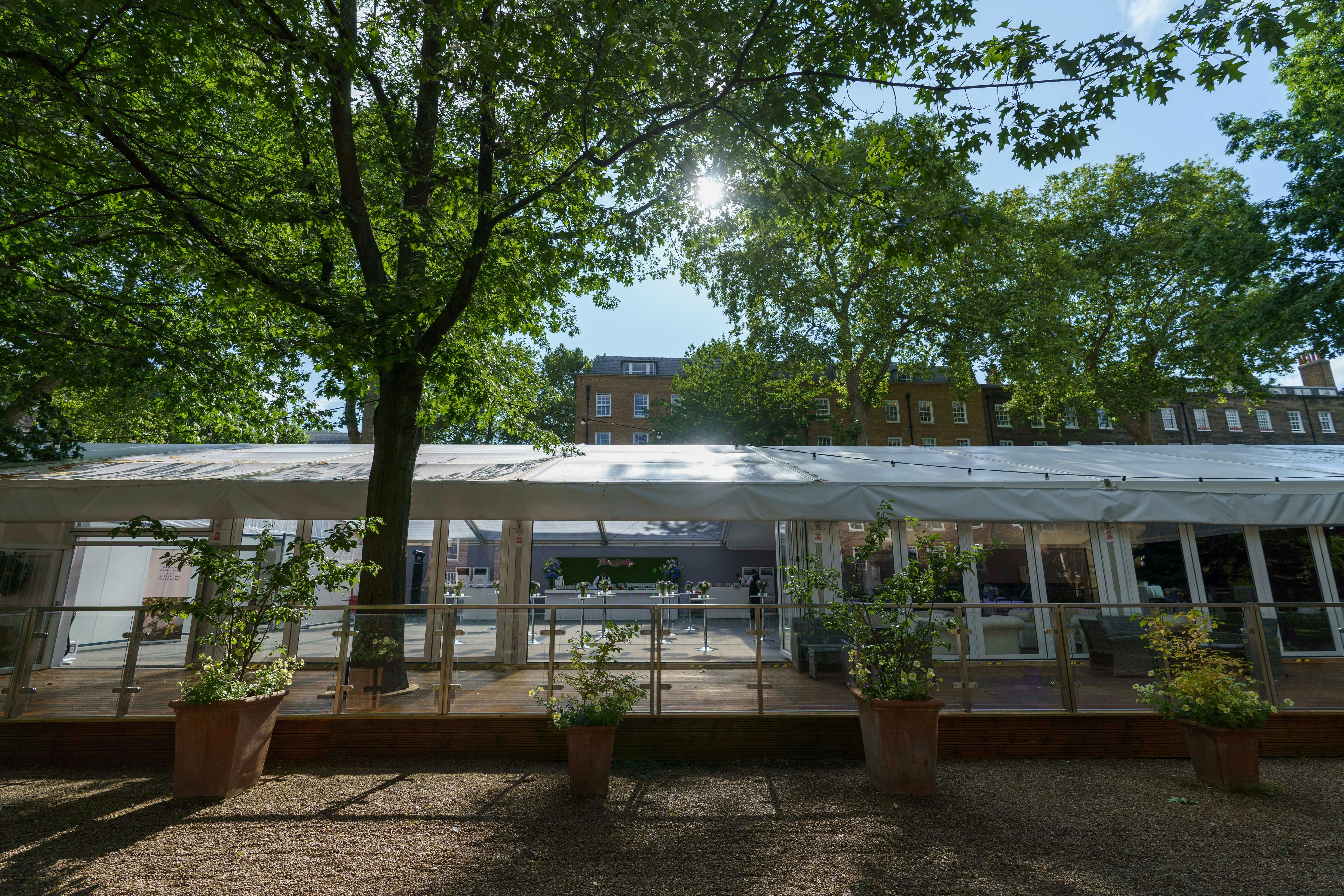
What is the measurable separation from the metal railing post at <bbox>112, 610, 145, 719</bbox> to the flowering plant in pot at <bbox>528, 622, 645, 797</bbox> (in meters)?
3.88

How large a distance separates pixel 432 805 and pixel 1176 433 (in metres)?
54.0

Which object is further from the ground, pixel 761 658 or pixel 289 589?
pixel 289 589

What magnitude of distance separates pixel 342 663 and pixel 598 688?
257 centimetres

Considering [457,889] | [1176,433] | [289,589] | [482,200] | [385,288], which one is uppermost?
[1176,433]

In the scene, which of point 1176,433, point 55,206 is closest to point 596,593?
point 55,206

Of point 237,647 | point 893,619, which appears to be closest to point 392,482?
point 237,647

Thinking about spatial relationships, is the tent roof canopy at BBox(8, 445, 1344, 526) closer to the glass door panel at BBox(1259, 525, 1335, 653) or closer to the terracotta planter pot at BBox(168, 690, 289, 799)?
the glass door panel at BBox(1259, 525, 1335, 653)

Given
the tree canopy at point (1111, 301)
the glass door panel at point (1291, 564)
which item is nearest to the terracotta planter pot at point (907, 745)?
the glass door panel at point (1291, 564)

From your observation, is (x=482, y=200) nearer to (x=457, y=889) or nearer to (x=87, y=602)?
(x=457, y=889)

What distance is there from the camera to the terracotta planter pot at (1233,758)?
521cm

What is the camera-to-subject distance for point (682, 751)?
621 cm

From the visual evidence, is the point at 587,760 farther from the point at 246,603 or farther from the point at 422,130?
the point at 422,130

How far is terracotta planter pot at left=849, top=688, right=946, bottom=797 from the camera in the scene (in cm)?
512

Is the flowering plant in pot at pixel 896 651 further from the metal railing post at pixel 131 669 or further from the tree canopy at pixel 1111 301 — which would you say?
the tree canopy at pixel 1111 301
